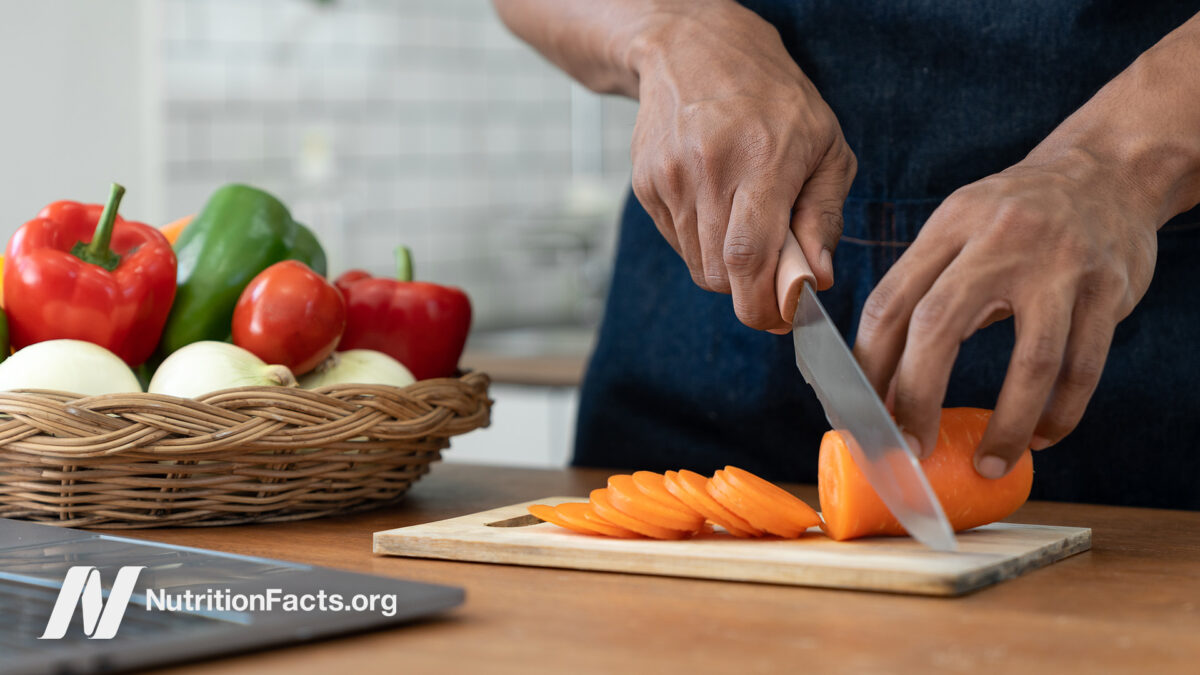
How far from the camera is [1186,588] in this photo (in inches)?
29.2

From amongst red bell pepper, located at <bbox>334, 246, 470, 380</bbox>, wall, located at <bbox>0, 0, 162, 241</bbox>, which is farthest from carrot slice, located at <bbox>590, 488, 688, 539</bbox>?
wall, located at <bbox>0, 0, 162, 241</bbox>

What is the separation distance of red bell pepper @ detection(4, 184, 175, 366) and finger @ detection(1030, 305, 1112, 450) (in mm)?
650

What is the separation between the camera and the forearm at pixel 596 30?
3.66 feet

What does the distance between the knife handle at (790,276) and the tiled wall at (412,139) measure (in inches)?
91.7

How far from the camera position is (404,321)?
1123 millimetres

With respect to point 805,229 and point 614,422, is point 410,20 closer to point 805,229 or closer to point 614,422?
point 614,422

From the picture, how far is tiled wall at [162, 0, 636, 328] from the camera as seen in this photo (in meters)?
3.04

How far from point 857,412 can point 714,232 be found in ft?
0.66

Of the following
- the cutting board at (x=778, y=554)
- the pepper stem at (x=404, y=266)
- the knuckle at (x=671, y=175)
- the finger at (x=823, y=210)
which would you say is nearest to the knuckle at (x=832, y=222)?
the finger at (x=823, y=210)

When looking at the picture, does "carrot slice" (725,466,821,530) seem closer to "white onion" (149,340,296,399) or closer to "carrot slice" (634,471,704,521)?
"carrot slice" (634,471,704,521)

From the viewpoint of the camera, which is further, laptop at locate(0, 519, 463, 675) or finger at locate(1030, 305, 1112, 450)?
finger at locate(1030, 305, 1112, 450)

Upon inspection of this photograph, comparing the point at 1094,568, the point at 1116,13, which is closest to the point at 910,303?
the point at 1094,568

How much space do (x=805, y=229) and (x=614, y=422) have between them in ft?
1.72

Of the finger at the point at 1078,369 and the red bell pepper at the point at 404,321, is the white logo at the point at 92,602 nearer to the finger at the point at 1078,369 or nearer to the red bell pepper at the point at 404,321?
the red bell pepper at the point at 404,321
